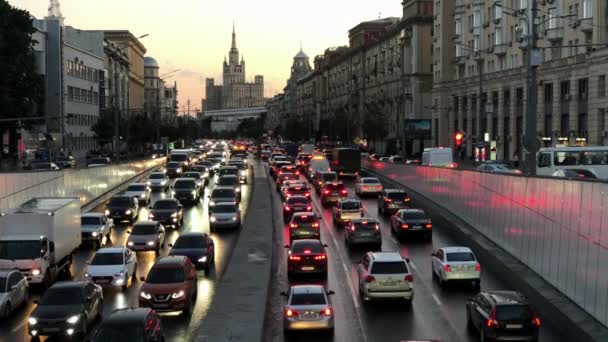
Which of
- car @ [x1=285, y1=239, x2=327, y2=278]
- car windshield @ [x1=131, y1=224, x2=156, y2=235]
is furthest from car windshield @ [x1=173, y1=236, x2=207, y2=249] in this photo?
car windshield @ [x1=131, y1=224, x2=156, y2=235]

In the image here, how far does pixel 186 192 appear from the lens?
183 ft

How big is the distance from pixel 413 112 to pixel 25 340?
101 m

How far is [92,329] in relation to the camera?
74.5 feet

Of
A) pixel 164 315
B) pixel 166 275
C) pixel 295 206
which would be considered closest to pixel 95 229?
pixel 295 206

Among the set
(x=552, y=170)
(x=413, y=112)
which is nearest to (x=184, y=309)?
(x=552, y=170)

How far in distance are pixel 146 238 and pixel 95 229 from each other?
3565 mm

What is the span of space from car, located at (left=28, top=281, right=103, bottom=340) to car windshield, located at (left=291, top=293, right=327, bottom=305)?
564cm

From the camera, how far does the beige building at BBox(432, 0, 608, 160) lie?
64.0 metres

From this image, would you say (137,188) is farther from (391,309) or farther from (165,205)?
(391,309)

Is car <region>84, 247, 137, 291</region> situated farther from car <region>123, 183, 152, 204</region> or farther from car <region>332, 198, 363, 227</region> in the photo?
car <region>123, 183, 152, 204</region>

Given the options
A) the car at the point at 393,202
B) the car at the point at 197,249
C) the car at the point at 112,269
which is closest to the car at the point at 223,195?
the car at the point at 393,202

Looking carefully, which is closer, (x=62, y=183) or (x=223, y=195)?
(x=62, y=183)

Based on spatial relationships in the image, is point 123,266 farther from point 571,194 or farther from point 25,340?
point 571,194

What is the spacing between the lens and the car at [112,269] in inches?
1083
